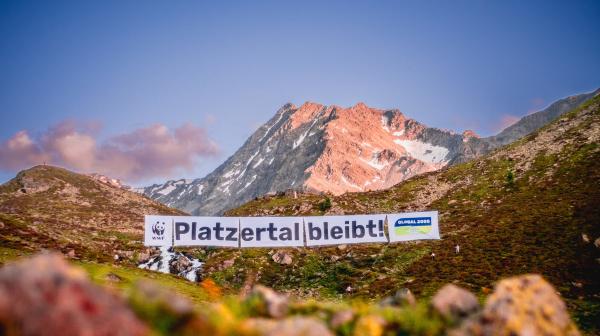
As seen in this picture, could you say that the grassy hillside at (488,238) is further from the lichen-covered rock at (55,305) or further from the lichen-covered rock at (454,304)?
the lichen-covered rock at (55,305)

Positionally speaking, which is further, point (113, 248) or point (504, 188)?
point (504, 188)

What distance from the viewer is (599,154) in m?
62.7

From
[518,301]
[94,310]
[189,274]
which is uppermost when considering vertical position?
[94,310]

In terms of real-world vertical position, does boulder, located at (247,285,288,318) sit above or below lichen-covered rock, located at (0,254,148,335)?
below

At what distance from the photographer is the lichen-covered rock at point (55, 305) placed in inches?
192

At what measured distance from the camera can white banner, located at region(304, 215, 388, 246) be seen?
147 ft

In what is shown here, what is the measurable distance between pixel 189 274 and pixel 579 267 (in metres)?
39.2

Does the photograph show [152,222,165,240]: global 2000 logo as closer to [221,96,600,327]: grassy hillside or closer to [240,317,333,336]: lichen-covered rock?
[221,96,600,327]: grassy hillside

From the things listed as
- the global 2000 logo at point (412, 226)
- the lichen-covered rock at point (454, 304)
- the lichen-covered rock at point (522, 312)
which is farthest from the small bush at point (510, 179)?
the lichen-covered rock at point (454, 304)

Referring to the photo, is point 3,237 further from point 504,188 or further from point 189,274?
point 504,188

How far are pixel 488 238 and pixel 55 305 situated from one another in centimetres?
4987

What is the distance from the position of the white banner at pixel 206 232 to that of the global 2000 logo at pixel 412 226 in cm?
1755

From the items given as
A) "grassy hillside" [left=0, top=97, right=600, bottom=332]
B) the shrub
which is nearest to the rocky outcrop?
"grassy hillside" [left=0, top=97, right=600, bottom=332]

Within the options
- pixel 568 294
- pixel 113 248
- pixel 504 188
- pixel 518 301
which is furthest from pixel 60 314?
pixel 504 188
